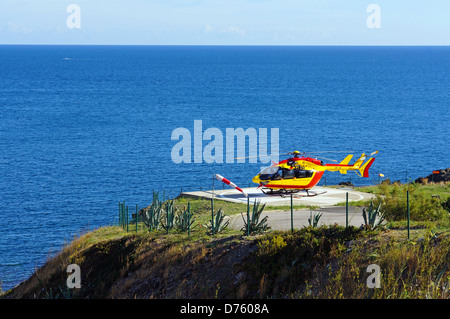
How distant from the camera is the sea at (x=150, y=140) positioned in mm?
52969

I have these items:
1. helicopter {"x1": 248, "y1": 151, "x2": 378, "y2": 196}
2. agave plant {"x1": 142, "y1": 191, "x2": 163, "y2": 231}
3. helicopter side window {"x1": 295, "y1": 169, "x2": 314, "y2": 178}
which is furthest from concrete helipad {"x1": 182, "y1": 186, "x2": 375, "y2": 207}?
agave plant {"x1": 142, "y1": 191, "x2": 163, "y2": 231}

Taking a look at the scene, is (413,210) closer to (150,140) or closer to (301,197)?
(301,197)

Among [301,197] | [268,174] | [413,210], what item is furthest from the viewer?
[301,197]

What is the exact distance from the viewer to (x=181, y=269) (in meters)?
20.6

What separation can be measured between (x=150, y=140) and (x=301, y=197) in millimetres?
57300

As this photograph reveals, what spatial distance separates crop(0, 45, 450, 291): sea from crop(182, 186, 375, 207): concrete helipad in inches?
266

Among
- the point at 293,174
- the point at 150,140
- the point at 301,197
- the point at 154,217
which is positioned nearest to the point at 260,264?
the point at 154,217

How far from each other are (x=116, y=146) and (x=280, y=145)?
23.3 m

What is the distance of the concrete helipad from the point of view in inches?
1358

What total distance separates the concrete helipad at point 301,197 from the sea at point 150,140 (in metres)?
6.77

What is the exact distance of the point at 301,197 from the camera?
36.0 m

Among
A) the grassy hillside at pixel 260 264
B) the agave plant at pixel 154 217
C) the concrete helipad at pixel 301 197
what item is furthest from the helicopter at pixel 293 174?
the grassy hillside at pixel 260 264
